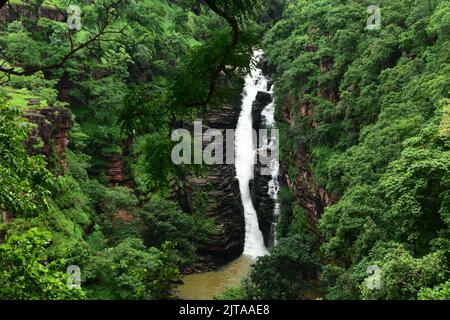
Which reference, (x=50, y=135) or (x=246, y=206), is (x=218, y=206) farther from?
(x=50, y=135)

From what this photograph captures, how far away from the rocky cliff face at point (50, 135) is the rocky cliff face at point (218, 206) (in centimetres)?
860

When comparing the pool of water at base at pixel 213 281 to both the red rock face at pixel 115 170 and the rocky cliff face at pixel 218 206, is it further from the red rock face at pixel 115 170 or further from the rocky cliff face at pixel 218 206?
the red rock face at pixel 115 170

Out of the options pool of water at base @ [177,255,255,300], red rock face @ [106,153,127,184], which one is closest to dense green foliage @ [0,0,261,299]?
red rock face @ [106,153,127,184]

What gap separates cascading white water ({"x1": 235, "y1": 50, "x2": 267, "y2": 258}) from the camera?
104ft

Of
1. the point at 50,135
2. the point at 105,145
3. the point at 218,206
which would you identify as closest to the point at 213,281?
the point at 218,206

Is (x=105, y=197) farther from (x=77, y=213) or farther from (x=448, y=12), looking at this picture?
(x=448, y=12)

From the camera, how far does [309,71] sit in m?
28.7

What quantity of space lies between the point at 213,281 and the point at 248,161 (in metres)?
10.5

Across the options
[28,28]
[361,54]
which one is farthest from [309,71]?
[28,28]

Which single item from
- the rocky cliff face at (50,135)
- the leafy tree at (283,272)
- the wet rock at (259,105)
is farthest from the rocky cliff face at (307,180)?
the rocky cliff face at (50,135)

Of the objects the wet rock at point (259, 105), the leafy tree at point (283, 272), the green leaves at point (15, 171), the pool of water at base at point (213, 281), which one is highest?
the wet rock at point (259, 105)

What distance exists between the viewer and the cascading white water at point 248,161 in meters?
31.6

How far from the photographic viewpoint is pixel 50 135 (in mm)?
21406

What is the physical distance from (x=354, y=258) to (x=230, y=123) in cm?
2124
